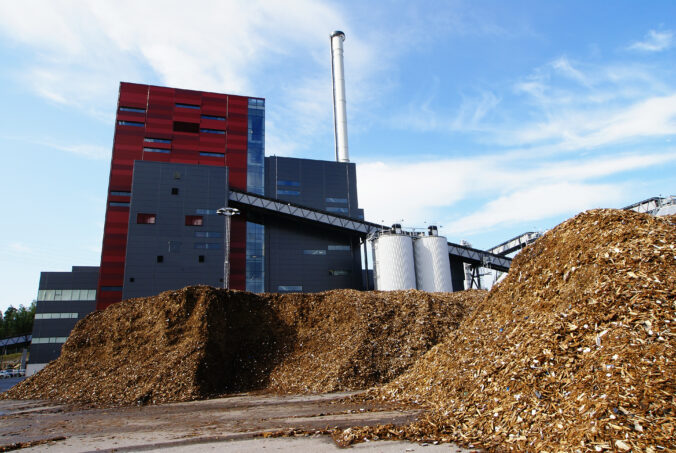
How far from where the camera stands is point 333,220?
5300cm

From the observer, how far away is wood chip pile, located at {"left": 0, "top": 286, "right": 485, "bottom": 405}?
50.4ft

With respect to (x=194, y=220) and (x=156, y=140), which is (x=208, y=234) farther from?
(x=156, y=140)

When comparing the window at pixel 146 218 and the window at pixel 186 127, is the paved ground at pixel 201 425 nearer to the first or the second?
the window at pixel 146 218

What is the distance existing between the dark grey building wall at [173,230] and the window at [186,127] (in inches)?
659

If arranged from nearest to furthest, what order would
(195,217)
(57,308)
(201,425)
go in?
(201,425)
(195,217)
(57,308)

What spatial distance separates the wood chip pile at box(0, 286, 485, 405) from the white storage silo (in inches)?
980

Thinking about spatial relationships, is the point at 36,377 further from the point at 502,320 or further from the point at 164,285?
the point at 164,285

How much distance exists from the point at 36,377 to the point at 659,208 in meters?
50.9

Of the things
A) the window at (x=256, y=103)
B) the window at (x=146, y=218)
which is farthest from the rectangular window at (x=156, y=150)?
the window at (x=146, y=218)

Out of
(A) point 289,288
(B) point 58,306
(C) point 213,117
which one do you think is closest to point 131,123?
(C) point 213,117

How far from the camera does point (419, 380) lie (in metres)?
10.3

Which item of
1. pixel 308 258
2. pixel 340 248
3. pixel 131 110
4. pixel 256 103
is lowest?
pixel 308 258

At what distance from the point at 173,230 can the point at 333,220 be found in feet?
67.5

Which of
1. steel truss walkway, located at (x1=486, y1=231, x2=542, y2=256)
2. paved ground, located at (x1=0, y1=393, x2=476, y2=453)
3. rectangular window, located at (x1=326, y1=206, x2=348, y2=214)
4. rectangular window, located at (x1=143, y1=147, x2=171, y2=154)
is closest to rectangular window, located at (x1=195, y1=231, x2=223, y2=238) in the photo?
rectangular window, located at (x1=143, y1=147, x2=171, y2=154)
